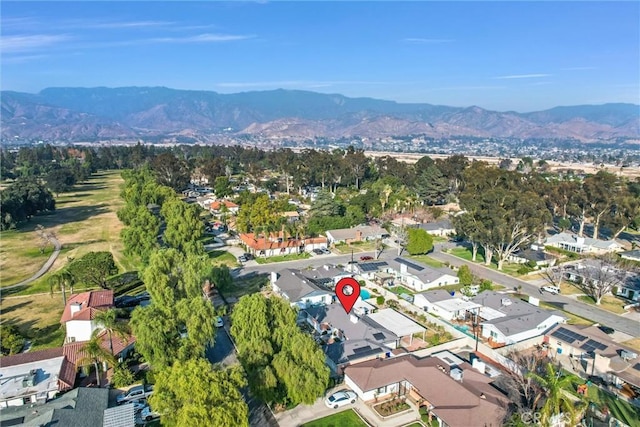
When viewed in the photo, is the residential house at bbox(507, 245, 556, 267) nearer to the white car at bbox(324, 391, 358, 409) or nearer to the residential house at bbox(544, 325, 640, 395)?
the residential house at bbox(544, 325, 640, 395)

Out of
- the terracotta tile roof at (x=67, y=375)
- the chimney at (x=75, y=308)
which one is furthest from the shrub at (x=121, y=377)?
the chimney at (x=75, y=308)

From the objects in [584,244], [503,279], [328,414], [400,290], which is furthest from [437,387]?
[584,244]

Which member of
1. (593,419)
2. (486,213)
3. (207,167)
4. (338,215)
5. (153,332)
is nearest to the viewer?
(593,419)

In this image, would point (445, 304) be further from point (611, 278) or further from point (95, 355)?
point (95, 355)

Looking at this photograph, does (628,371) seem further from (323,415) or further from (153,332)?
(153,332)

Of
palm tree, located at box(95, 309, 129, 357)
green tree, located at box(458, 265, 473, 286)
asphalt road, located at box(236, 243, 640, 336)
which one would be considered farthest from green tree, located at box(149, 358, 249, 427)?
green tree, located at box(458, 265, 473, 286)

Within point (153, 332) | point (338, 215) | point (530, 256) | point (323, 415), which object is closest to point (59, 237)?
point (338, 215)
